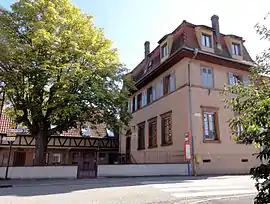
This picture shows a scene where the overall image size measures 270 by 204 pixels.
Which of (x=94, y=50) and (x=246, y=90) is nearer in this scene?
(x=246, y=90)

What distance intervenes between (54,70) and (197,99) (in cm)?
1004

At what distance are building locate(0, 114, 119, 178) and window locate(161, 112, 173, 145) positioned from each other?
6.98 meters

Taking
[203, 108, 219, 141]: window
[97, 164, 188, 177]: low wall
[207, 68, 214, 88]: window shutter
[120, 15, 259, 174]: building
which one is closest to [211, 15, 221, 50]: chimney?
[120, 15, 259, 174]: building

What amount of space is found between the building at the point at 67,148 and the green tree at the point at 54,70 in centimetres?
881

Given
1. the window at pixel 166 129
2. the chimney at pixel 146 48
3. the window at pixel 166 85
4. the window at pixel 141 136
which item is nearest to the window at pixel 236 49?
the window at pixel 166 85

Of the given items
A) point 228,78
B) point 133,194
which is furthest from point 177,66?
point 133,194

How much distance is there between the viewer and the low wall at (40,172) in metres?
15.3

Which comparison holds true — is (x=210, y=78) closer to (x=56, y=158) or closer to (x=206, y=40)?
(x=206, y=40)

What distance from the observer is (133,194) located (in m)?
8.91

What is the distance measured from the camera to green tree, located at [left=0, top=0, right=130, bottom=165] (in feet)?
51.6

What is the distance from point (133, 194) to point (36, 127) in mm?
10863

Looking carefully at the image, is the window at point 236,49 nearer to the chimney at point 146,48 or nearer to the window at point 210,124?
the window at point 210,124

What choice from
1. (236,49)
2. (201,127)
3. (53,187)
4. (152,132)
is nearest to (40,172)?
(53,187)

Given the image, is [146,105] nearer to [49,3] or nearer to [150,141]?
[150,141]
